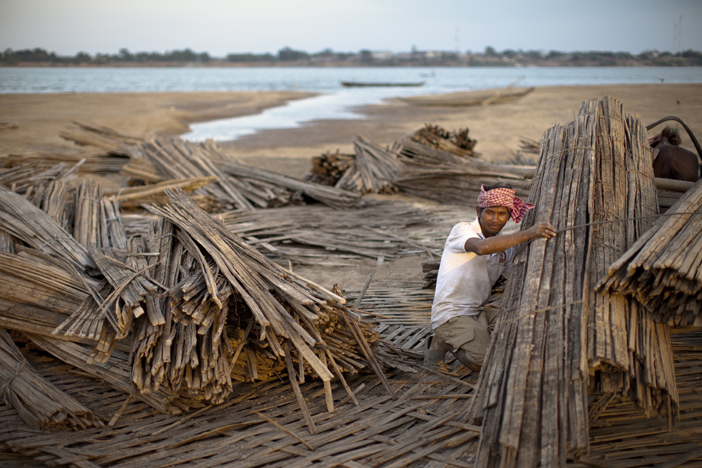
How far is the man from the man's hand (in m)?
0.27

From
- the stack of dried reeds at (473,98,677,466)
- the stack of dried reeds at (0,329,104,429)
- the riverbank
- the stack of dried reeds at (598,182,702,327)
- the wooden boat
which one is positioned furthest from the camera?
the wooden boat

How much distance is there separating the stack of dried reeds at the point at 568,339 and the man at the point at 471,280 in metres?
0.24

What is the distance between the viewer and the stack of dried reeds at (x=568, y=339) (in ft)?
6.15

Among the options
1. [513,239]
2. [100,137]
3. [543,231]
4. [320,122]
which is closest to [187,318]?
[513,239]

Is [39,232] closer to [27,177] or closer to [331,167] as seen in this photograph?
[27,177]

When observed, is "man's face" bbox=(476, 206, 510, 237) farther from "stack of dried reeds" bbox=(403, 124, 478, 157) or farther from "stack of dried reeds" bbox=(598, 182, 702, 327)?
"stack of dried reeds" bbox=(403, 124, 478, 157)

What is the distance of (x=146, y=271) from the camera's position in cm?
335

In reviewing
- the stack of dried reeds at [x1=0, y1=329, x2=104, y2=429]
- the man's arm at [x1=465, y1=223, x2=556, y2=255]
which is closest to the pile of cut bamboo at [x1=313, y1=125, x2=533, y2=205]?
the man's arm at [x1=465, y1=223, x2=556, y2=255]

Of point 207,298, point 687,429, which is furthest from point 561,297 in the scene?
point 207,298

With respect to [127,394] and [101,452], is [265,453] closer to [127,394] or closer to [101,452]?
[101,452]

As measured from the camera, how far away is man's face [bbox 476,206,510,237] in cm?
299

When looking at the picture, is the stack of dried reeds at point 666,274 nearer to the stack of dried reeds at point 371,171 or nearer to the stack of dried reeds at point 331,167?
the stack of dried reeds at point 371,171

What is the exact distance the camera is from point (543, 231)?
2.69 m

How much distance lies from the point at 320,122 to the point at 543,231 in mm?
19595
